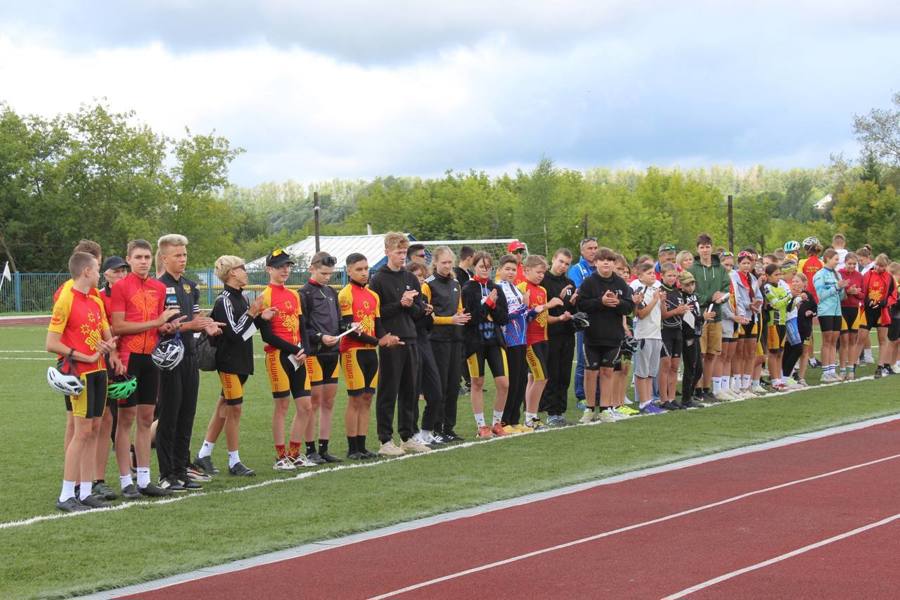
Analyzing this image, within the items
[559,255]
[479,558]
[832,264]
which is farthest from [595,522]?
[832,264]

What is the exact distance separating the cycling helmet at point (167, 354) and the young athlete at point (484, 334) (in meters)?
3.67

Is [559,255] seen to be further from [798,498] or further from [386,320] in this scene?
[798,498]

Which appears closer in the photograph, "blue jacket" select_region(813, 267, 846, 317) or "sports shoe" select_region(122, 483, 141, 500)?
"sports shoe" select_region(122, 483, 141, 500)

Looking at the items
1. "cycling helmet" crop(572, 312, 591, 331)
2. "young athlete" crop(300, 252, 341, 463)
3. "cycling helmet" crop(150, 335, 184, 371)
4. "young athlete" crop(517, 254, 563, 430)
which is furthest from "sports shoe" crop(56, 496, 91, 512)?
"cycling helmet" crop(572, 312, 591, 331)

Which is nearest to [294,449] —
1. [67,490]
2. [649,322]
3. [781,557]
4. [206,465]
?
[206,465]

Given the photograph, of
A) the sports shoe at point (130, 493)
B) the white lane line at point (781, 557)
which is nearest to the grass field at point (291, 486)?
the sports shoe at point (130, 493)

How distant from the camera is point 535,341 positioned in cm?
1323

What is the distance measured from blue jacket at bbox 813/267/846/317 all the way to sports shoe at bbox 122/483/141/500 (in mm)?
12015

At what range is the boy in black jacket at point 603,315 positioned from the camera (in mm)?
13562

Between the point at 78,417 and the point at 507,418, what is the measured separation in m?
5.35

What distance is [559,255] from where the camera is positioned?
45.9 feet

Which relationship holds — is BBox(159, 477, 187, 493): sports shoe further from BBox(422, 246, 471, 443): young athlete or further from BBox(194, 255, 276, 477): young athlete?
BBox(422, 246, 471, 443): young athlete

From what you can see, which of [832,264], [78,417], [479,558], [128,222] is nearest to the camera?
[479,558]

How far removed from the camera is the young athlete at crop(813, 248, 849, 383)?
18188mm
